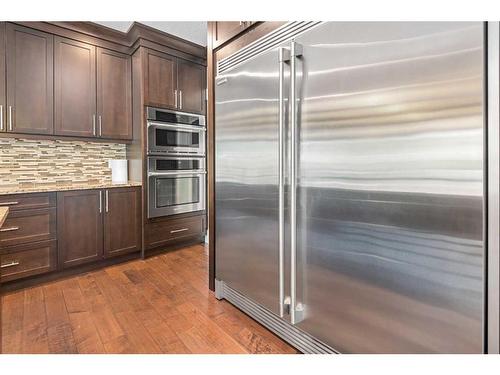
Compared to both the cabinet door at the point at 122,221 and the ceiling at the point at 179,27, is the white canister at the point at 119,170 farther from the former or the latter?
the ceiling at the point at 179,27

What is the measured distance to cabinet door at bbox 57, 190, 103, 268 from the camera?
8.63 ft

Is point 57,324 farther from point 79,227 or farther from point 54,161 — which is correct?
point 54,161

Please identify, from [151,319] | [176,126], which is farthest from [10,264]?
[176,126]

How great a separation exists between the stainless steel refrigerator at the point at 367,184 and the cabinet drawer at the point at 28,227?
196 cm

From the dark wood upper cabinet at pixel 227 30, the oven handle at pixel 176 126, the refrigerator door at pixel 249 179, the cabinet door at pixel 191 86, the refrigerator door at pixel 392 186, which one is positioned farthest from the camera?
the cabinet door at pixel 191 86

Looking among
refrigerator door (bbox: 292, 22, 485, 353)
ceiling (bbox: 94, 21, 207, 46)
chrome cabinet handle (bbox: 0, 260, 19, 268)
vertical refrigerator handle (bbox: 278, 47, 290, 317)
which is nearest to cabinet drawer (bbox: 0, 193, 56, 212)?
chrome cabinet handle (bbox: 0, 260, 19, 268)

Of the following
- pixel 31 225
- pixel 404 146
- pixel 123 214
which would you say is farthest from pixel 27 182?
pixel 404 146

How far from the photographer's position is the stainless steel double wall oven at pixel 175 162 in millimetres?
3172

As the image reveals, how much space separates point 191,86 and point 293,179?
8.58 feet

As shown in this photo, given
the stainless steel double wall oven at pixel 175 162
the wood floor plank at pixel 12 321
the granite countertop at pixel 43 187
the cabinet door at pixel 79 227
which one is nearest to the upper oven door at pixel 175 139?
the stainless steel double wall oven at pixel 175 162

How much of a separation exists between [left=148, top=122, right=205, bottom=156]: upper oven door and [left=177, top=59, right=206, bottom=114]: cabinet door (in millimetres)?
266

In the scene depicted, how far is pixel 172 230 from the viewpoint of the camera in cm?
342

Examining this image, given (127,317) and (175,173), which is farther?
(175,173)

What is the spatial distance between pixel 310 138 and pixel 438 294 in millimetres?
799
